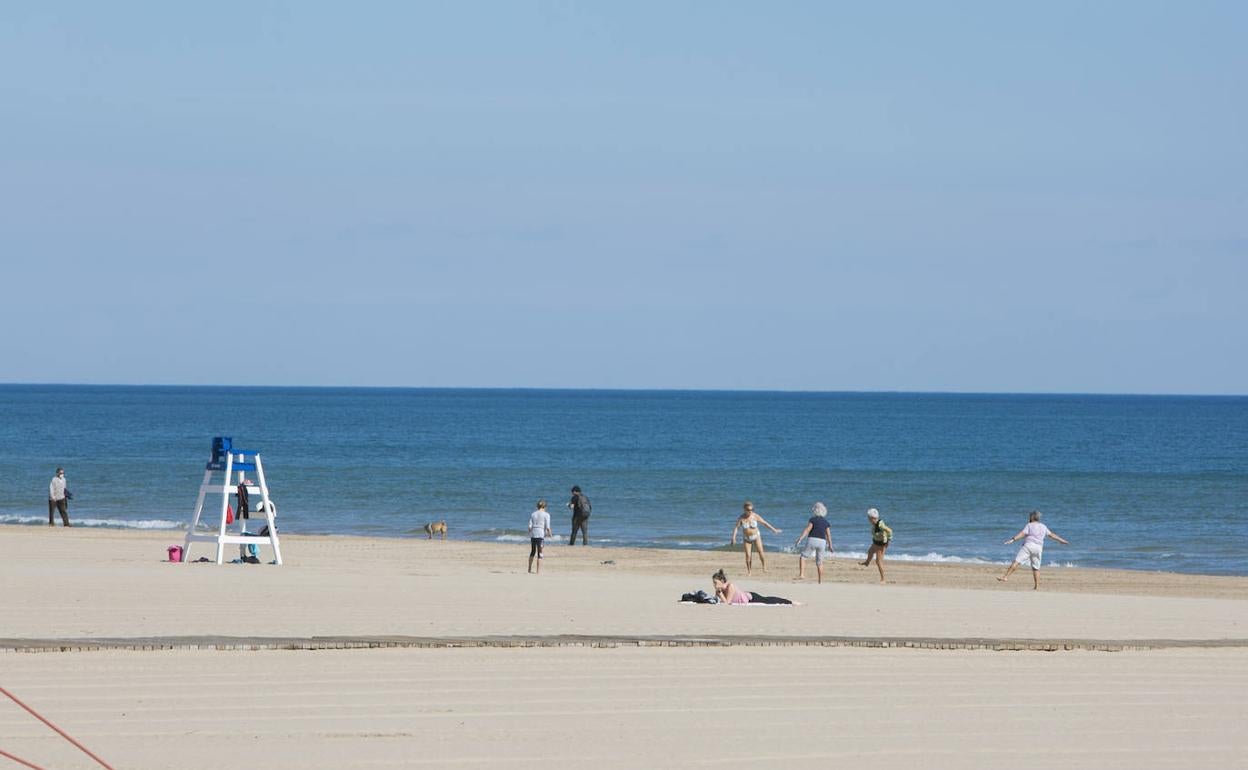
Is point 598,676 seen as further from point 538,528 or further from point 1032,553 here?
point 1032,553

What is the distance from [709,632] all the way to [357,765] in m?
6.54

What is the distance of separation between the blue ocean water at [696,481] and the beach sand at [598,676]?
647 inches

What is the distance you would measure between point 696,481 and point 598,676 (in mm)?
47422

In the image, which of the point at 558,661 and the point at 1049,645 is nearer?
the point at 558,661

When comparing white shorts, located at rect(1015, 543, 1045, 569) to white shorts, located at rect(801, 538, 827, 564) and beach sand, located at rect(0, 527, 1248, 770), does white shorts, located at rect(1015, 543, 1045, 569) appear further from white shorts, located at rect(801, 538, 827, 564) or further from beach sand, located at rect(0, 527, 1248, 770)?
white shorts, located at rect(801, 538, 827, 564)

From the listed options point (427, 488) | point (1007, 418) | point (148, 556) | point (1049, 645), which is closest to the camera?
point (1049, 645)

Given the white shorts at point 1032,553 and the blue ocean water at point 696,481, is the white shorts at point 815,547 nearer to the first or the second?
the white shorts at point 1032,553

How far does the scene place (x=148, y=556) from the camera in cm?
2530

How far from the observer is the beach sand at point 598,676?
8680 millimetres

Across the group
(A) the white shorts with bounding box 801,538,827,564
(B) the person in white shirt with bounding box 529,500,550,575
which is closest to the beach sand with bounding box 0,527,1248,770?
(A) the white shorts with bounding box 801,538,827,564

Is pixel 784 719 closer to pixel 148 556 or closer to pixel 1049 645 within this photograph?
pixel 1049 645

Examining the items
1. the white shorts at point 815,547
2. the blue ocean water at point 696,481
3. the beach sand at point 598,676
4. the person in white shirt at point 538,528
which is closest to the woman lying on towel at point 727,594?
the beach sand at point 598,676

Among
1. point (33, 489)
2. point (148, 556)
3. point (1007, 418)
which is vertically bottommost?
point (148, 556)

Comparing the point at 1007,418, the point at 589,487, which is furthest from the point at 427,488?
the point at 1007,418
